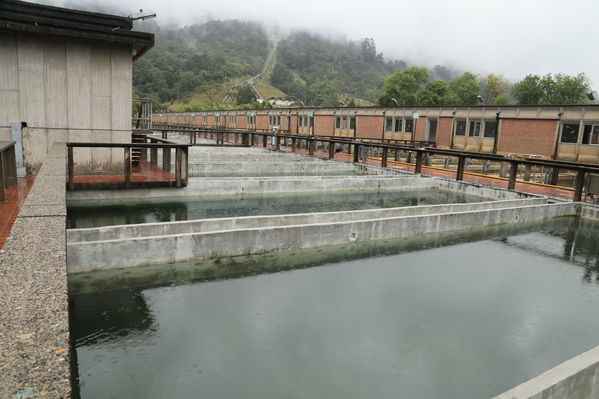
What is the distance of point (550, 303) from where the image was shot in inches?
312

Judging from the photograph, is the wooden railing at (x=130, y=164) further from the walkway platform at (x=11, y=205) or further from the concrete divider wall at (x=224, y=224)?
the concrete divider wall at (x=224, y=224)

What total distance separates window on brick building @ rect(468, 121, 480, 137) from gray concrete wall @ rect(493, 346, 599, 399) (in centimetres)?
2882

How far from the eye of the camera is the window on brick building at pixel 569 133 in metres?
25.2

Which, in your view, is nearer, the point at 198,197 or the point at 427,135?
the point at 198,197

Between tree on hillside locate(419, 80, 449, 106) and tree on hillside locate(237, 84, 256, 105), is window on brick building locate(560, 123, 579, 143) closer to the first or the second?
tree on hillside locate(419, 80, 449, 106)

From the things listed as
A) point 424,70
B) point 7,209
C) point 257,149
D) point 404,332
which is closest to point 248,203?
point 7,209

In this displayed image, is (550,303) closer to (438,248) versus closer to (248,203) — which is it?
(438,248)

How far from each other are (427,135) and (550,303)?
97.0ft

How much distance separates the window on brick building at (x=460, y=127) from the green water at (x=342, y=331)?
24.6 meters

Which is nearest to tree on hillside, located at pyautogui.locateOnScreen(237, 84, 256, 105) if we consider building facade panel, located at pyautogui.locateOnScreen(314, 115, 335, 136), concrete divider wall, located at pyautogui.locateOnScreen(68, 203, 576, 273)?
building facade panel, located at pyautogui.locateOnScreen(314, 115, 335, 136)

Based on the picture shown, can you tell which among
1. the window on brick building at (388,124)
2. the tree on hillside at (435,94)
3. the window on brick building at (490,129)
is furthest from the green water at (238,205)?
the tree on hillside at (435,94)

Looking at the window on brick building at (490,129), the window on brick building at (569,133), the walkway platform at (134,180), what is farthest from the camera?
the window on brick building at (490,129)

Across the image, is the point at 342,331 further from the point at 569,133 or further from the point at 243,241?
the point at 569,133

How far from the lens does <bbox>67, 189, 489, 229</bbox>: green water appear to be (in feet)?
37.8
